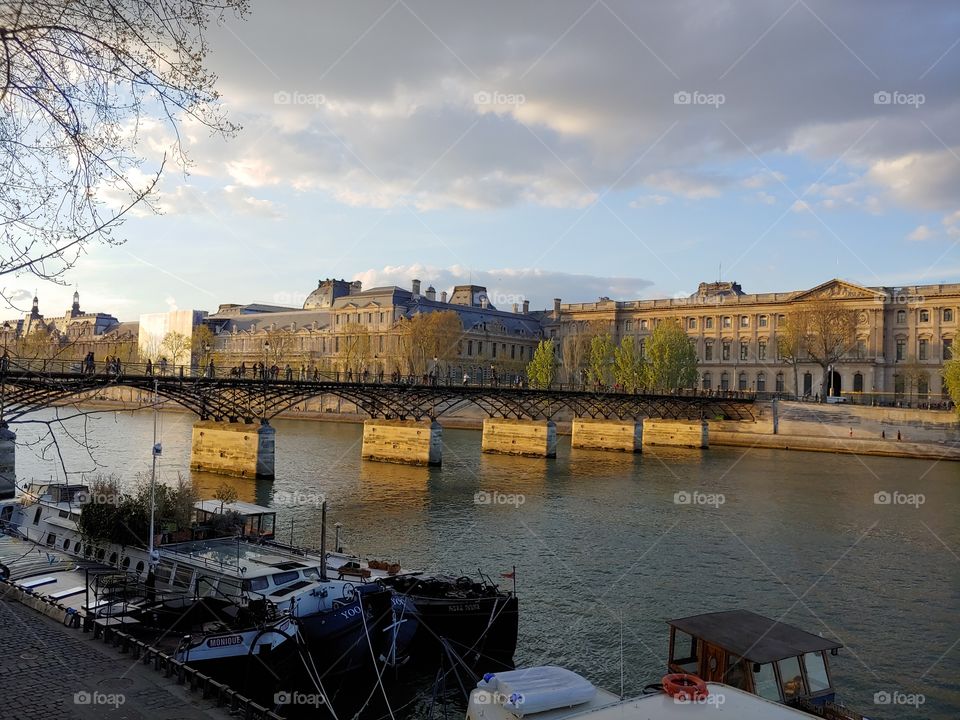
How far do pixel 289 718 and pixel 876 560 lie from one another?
2180 centimetres

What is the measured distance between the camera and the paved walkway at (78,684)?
1077 centimetres

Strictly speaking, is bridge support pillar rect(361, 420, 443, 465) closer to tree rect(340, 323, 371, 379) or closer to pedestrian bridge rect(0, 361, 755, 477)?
pedestrian bridge rect(0, 361, 755, 477)

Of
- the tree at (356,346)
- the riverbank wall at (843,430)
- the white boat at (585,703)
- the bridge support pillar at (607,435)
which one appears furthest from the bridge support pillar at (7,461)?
the tree at (356,346)

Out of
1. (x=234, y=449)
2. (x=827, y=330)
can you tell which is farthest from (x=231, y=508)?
(x=827, y=330)

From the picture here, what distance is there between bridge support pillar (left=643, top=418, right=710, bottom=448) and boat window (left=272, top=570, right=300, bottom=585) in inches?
2583

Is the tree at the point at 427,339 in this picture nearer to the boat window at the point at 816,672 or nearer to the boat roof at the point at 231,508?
the boat roof at the point at 231,508

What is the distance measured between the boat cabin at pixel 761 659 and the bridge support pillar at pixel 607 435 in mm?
59072

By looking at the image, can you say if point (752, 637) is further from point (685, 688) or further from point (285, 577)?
point (285, 577)

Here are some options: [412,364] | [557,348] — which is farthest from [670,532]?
[557,348]

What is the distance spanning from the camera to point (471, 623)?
1847 cm

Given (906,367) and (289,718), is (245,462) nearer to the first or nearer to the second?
(289,718)

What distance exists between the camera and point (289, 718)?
15.3 m

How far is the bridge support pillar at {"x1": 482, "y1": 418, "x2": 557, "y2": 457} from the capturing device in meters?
65.2

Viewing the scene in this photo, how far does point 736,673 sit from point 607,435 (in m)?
62.3
